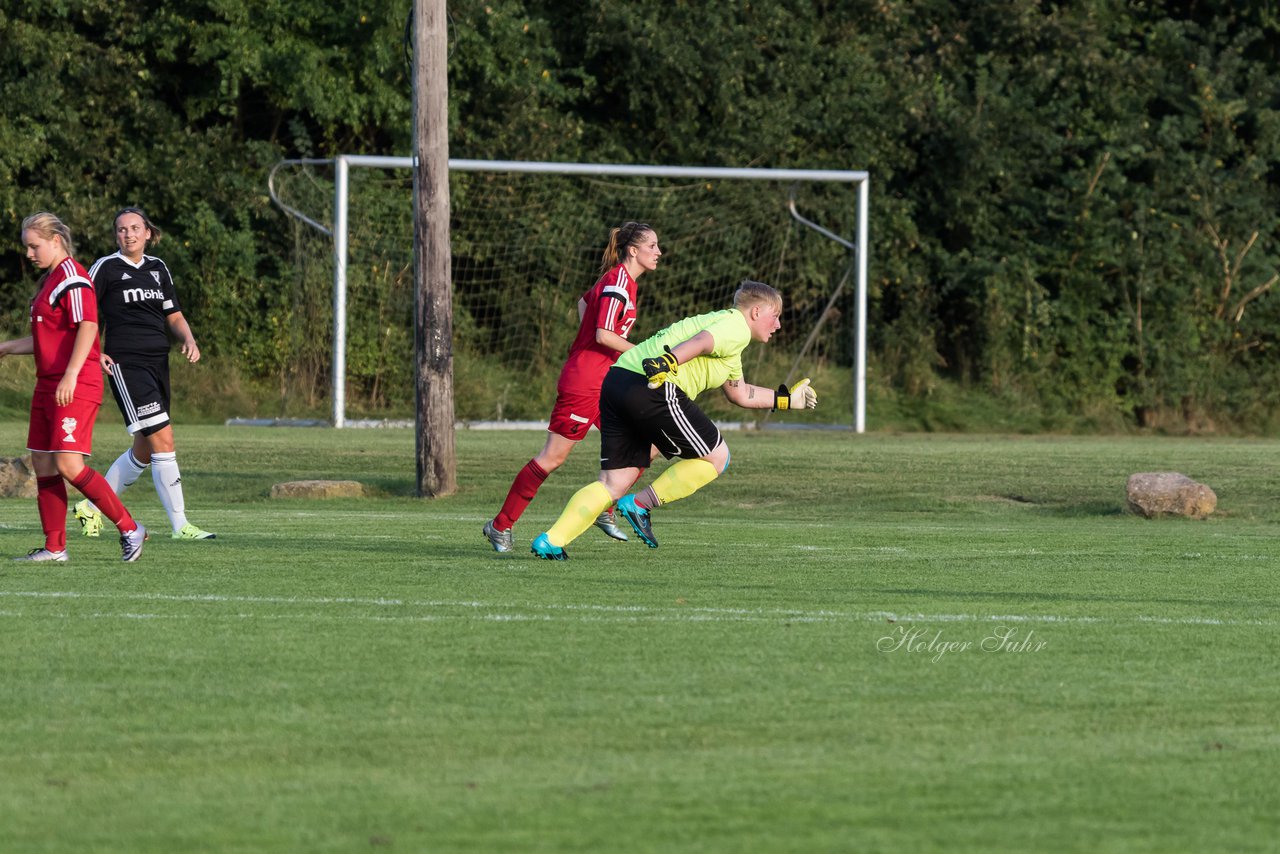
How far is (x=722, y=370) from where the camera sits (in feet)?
32.0

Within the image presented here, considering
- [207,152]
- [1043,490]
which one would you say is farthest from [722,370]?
[207,152]

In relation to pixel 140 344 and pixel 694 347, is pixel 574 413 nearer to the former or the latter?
pixel 694 347

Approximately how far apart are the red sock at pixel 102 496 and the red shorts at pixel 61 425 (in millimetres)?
144

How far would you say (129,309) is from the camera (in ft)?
36.2

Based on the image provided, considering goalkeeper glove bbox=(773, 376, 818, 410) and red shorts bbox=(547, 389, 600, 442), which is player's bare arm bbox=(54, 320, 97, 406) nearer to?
red shorts bbox=(547, 389, 600, 442)

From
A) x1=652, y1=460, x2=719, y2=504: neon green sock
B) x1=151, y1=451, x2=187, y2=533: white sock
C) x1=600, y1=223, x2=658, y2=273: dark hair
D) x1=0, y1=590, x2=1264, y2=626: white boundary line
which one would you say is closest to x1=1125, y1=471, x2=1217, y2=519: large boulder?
x1=652, y1=460, x2=719, y2=504: neon green sock

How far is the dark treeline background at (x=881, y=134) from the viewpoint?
96.4 feet

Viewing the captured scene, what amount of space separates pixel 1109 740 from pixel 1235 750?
34 cm

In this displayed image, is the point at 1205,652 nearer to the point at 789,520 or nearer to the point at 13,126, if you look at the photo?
the point at 789,520

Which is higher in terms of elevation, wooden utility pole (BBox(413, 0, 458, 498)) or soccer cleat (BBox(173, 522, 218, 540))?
wooden utility pole (BBox(413, 0, 458, 498))

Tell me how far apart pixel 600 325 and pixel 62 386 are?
9.83 feet

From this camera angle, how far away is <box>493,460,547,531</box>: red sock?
10195mm
